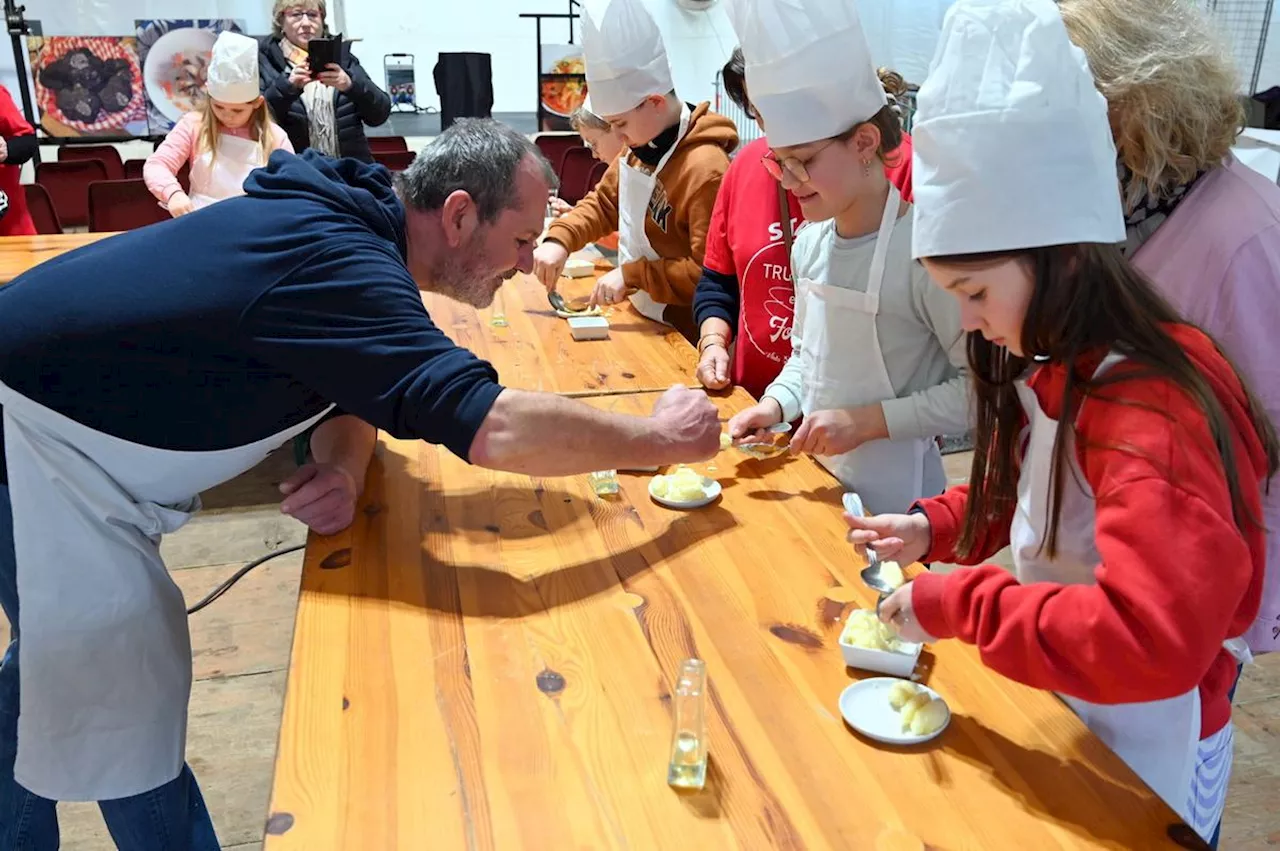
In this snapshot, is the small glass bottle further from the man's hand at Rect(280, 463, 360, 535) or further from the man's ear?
the man's ear

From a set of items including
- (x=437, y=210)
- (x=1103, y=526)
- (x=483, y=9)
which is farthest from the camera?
(x=483, y=9)

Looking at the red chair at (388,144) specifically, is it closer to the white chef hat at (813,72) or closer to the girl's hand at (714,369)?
the girl's hand at (714,369)

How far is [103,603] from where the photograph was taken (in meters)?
1.59

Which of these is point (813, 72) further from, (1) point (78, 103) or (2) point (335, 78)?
(1) point (78, 103)

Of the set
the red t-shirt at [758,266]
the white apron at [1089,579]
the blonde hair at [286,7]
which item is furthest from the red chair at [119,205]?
the white apron at [1089,579]

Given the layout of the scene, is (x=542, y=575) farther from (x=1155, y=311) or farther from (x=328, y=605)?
(x=1155, y=311)

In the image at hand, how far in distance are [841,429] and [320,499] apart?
955mm

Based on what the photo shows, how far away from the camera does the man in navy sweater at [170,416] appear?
149 centimetres

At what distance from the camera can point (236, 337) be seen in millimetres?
1492

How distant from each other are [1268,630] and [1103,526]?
0.76 m

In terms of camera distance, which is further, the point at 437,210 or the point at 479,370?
the point at 437,210

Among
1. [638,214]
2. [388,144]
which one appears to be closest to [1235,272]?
[638,214]

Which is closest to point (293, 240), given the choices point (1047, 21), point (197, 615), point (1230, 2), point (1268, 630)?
point (1047, 21)

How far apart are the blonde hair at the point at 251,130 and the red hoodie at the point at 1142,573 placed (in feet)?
13.4
